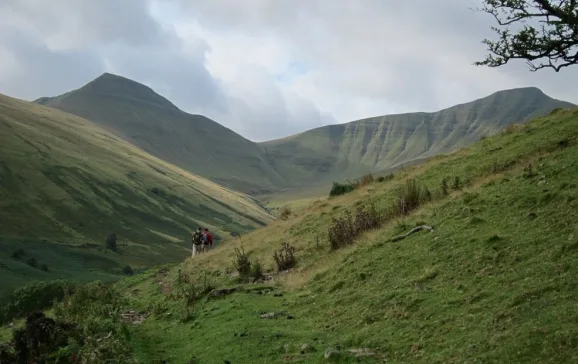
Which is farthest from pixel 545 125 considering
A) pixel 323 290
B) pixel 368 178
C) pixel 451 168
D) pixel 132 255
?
pixel 132 255

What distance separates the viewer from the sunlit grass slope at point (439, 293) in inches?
444

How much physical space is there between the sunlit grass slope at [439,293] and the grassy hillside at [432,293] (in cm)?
5

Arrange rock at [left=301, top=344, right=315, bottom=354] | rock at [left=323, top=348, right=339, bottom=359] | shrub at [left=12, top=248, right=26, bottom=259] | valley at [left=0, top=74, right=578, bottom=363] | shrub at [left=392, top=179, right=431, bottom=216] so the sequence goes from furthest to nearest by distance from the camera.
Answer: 1. shrub at [left=12, top=248, right=26, bottom=259]
2. shrub at [left=392, top=179, right=431, bottom=216]
3. rock at [left=301, top=344, right=315, bottom=354]
4. rock at [left=323, top=348, right=339, bottom=359]
5. valley at [left=0, top=74, right=578, bottom=363]

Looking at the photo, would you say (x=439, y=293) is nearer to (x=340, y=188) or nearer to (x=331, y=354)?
(x=331, y=354)

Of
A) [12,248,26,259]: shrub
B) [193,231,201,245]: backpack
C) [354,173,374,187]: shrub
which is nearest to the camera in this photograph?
[193,231,201,245]: backpack

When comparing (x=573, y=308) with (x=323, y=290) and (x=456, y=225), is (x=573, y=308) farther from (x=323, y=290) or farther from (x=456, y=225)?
(x=323, y=290)

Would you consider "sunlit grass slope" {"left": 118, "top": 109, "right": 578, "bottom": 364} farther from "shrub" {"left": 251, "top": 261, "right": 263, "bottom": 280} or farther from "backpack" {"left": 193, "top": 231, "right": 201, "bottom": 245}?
"backpack" {"left": 193, "top": 231, "right": 201, "bottom": 245}

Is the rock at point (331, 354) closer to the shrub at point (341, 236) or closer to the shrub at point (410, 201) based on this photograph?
the shrub at point (341, 236)

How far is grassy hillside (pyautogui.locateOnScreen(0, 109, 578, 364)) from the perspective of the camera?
11367 millimetres

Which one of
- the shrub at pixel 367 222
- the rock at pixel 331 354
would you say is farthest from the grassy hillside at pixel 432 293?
the shrub at pixel 367 222

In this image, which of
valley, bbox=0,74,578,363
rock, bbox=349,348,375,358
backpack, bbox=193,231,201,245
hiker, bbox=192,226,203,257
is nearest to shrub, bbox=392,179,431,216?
valley, bbox=0,74,578,363

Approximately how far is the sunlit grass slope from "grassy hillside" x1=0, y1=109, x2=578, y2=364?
0.05 m

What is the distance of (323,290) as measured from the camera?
812 inches

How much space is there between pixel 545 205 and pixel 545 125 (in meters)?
19.3
